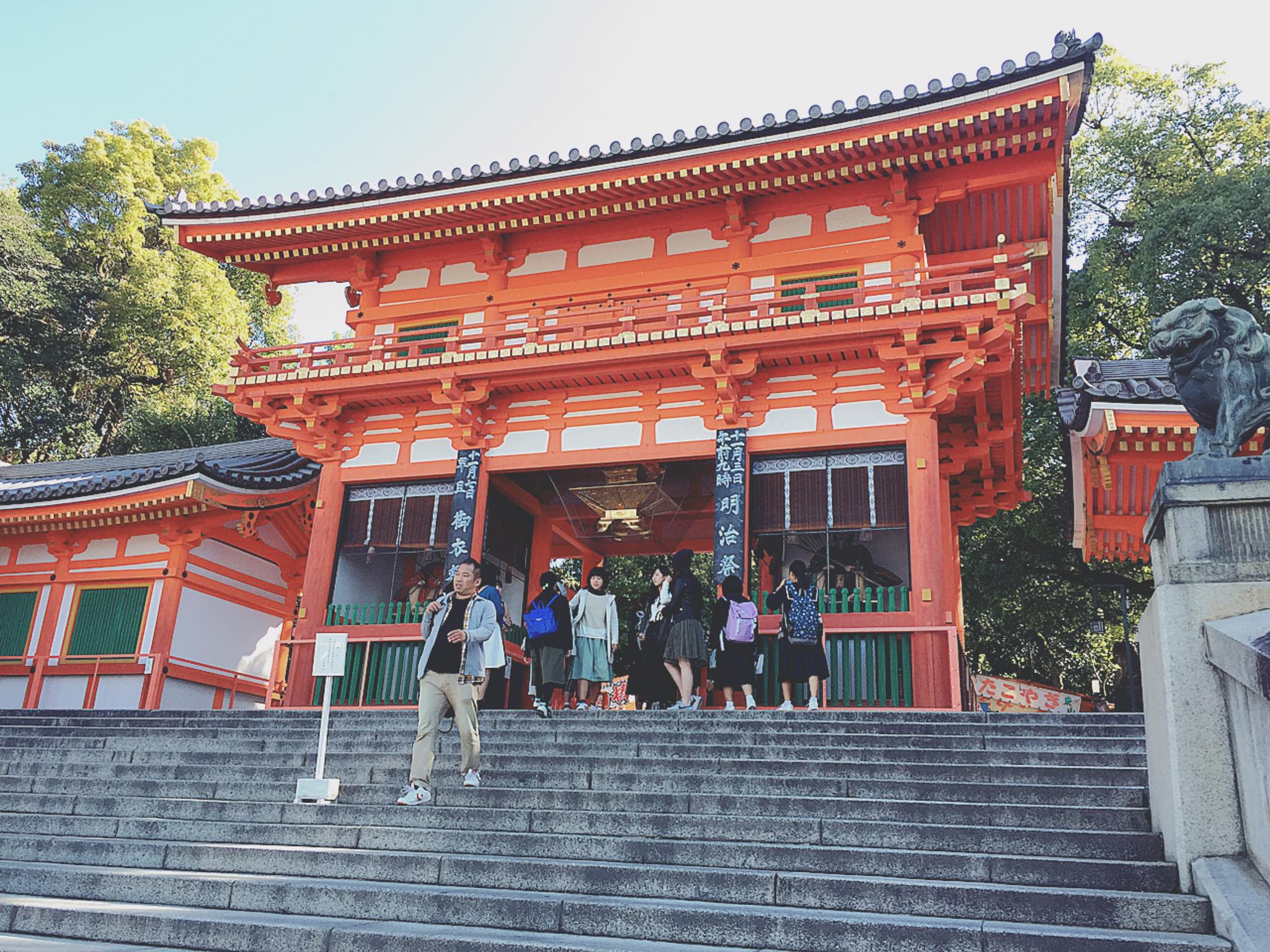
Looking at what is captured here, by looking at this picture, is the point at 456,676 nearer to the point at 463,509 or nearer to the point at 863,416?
the point at 463,509

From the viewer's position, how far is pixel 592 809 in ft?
20.2

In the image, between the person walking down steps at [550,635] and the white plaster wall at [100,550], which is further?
the white plaster wall at [100,550]

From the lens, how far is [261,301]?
32656 millimetres

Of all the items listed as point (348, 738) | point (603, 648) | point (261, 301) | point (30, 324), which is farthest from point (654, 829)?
point (261, 301)

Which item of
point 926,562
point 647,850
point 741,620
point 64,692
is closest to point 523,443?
point 741,620

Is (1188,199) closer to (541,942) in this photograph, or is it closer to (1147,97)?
(1147,97)

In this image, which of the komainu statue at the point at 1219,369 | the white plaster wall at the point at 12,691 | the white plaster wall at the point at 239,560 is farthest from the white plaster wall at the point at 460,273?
the komainu statue at the point at 1219,369

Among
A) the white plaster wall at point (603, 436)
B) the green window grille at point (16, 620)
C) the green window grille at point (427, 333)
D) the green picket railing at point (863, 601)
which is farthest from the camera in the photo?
the green window grille at point (16, 620)

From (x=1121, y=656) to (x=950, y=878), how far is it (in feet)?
54.1

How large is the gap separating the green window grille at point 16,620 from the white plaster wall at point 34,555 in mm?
536

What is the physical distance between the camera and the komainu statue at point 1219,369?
4.91m

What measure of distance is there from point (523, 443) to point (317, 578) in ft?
11.1

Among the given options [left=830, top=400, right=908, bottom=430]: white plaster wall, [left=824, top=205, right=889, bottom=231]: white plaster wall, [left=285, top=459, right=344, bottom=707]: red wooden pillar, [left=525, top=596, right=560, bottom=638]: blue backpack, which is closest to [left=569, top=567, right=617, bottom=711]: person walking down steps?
[left=525, top=596, right=560, bottom=638]: blue backpack

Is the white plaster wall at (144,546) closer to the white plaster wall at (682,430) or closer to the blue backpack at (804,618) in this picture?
the white plaster wall at (682,430)
